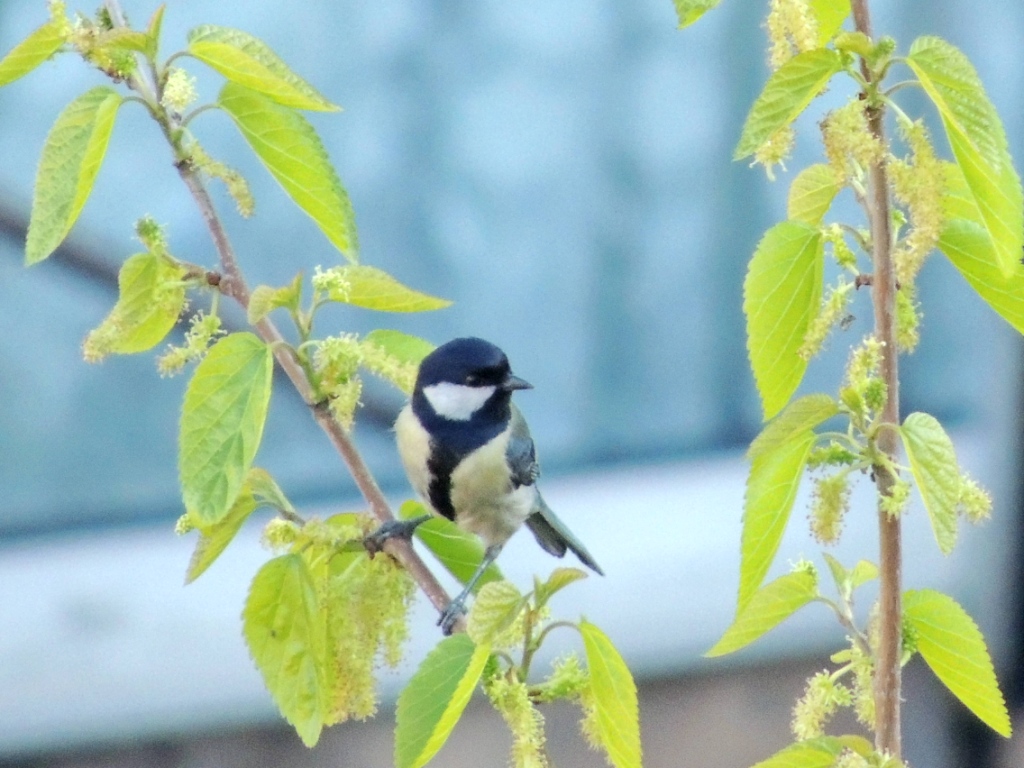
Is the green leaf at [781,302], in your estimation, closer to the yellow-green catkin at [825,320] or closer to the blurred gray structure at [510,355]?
the yellow-green catkin at [825,320]

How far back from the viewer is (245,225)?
58.4 inches

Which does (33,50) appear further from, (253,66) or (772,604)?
(772,604)

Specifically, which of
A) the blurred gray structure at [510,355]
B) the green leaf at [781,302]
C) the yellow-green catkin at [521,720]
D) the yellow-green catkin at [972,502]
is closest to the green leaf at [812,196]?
the green leaf at [781,302]

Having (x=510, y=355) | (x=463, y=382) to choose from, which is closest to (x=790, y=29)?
(x=463, y=382)

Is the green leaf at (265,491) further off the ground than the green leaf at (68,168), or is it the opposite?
the green leaf at (68,168)

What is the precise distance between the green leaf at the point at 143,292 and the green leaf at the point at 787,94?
27 centimetres

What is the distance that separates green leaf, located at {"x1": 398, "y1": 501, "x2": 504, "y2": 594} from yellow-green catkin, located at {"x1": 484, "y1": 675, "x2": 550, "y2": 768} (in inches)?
7.3

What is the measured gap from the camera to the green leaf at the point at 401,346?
601 mm

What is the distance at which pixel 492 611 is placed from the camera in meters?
0.50

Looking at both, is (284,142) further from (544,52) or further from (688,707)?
(688,707)

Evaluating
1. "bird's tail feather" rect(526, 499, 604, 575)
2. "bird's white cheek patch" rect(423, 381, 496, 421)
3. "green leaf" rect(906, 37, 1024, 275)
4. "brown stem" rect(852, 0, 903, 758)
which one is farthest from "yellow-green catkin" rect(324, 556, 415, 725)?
"bird's tail feather" rect(526, 499, 604, 575)

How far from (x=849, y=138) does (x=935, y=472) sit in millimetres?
130

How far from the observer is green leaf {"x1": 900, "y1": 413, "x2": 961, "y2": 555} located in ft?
1.40

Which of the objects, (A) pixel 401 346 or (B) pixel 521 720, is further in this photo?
(A) pixel 401 346
